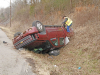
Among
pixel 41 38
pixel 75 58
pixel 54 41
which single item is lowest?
pixel 75 58

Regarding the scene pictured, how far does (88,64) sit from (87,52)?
81cm

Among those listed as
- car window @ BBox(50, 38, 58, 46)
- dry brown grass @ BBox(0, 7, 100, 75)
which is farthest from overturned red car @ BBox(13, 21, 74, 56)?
dry brown grass @ BBox(0, 7, 100, 75)

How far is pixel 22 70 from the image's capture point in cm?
286

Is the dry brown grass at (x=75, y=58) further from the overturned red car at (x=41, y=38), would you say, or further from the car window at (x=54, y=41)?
the car window at (x=54, y=41)

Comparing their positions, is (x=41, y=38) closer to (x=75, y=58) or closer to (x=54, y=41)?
(x=54, y=41)

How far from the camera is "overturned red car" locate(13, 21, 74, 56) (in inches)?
187

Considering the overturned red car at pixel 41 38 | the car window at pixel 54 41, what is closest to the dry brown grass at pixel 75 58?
the overturned red car at pixel 41 38

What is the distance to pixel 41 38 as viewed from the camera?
4.79 metres

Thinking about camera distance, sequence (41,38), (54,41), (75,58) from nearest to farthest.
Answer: (75,58) < (41,38) < (54,41)

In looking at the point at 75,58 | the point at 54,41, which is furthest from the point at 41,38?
the point at 75,58

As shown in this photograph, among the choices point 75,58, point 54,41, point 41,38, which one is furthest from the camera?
point 54,41

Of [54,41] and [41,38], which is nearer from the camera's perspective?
[41,38]

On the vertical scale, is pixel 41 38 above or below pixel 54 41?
above

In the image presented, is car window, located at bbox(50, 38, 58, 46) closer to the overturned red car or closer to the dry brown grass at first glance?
the overturned red car
